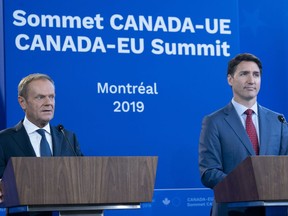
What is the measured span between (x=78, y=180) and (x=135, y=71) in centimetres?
239

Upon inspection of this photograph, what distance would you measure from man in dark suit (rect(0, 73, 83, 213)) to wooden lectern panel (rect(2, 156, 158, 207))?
620 millimetres

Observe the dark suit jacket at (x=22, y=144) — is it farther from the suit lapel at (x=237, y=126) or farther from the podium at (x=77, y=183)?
the suit lapel at (x=237, y=126)

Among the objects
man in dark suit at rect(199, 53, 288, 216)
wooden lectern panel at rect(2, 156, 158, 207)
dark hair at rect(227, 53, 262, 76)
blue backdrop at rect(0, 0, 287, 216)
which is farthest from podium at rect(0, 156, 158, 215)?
blue backdrop at rect(0, 0, 287, 216)

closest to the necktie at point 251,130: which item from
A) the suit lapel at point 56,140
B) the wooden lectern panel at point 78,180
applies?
the wooden lectern panel at point 78,180

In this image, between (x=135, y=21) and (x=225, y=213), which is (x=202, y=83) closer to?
(x=135, y=21)

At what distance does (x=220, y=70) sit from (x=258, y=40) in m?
0.64

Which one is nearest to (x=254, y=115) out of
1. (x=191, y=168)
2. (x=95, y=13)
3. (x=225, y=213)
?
(x=225, y=213)

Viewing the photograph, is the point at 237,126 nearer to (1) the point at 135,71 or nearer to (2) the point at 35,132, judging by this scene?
(2) the point at 35,132

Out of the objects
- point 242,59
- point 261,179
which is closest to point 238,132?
point 242,59

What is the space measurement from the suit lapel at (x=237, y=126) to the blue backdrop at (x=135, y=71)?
4.02 feet

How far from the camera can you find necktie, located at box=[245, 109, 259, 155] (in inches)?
203

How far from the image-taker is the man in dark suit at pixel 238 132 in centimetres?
505

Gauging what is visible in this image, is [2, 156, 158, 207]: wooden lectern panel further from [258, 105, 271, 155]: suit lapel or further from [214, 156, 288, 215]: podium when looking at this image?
[258, 105, 271, 155]: suit lapel

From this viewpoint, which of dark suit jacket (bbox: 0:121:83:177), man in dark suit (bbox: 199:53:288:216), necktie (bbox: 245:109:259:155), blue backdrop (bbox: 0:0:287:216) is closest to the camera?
dark suit jacket (bbox: 0:121:83:177)
